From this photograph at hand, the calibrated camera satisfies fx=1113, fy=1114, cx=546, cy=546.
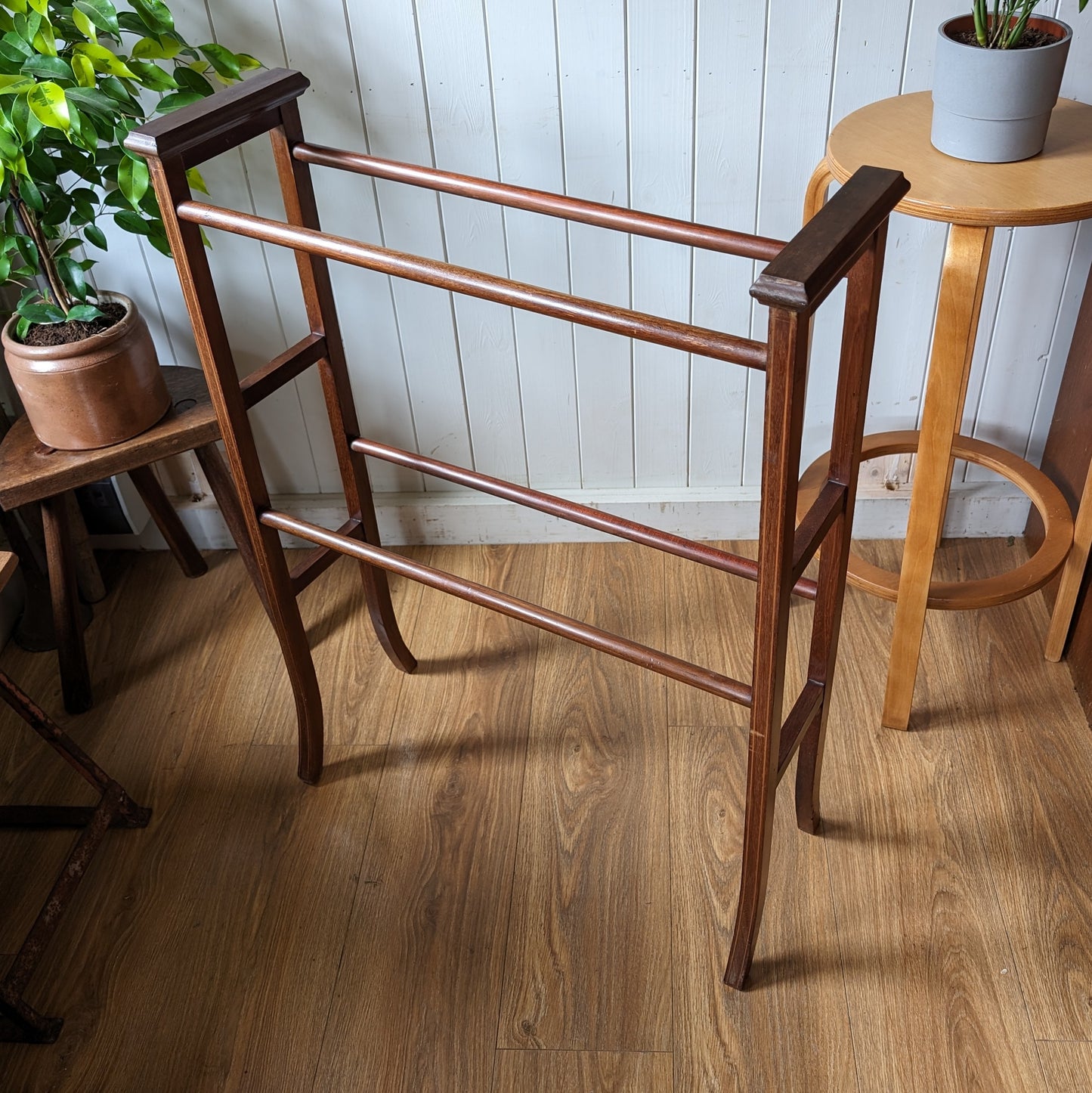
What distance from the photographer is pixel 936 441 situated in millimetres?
1547

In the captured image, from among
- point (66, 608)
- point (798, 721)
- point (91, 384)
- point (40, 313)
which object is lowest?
point (66, 608)

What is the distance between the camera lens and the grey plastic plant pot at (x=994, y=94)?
1347 millimetres

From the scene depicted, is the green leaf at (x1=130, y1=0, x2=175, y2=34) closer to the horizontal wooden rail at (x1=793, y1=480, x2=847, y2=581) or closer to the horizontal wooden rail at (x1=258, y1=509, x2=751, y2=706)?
the horizontal wooden rail at (x1=258, y1=509, x2=751, y2=706)

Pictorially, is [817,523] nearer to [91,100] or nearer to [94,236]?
[91,100]

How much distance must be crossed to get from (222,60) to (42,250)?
0.40 m

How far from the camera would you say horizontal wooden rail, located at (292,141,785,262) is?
3.69ft

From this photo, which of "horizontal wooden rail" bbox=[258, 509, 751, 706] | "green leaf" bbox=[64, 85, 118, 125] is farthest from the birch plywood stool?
"green leaf" bbox=[64, 85, 118, 125]

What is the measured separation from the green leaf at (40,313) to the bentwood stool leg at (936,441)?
1280 millimetres

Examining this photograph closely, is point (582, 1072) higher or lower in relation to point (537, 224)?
lower

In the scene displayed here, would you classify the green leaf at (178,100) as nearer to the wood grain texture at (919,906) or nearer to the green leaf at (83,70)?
the green leaf at (83,70)

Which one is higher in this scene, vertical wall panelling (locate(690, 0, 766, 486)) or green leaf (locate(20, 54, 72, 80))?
green leaf (locate(20, 54, 72, 80))

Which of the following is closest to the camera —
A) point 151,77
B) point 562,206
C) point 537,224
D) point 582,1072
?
point 562,206

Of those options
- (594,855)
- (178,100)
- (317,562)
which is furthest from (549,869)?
(178,100)

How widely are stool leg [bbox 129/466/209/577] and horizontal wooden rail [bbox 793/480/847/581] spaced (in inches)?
51.3
